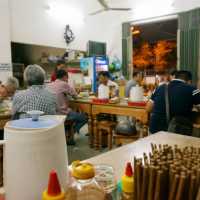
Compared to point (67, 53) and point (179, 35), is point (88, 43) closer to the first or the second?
point (67, 53)

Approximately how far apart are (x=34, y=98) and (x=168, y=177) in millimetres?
1943

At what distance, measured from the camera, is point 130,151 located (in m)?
1.28

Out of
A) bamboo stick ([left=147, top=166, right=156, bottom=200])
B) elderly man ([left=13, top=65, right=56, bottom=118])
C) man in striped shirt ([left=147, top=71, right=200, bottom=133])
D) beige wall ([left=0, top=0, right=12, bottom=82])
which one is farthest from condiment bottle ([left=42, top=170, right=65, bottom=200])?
beige wall ([left=0, top=0, right=12, bottom=82])

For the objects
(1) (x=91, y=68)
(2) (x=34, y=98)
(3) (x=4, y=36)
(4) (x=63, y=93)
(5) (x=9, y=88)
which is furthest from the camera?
(1) (x=91, y=68)

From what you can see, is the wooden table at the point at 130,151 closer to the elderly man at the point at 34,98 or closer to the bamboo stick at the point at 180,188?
the bamboo stick at the point at 180,188

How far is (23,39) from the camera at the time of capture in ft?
19.7

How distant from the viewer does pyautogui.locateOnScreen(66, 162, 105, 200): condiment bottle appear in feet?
2.10

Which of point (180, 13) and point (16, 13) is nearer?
point (16, 13)

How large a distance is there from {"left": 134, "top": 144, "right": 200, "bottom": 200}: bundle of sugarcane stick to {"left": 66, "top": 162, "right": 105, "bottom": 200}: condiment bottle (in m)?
0.11

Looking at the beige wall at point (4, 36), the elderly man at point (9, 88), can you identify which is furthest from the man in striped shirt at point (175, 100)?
the beige wall at point (4, 36)

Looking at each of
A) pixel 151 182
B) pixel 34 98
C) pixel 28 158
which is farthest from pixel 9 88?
pixel 151 182

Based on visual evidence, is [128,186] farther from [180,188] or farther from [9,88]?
[9,88]

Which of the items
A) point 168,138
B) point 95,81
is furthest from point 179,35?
point 168,138

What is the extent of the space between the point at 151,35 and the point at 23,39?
12.6 feet
